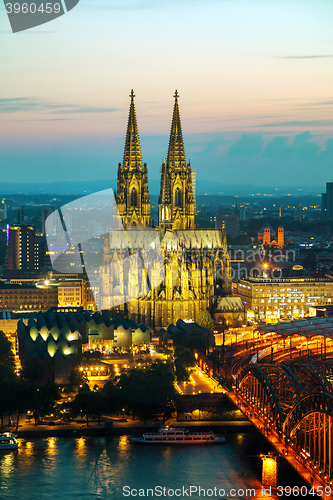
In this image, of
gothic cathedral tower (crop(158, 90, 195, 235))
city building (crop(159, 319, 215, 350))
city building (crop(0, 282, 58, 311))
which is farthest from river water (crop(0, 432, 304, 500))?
city building (crop(0, 282, 58, 311))

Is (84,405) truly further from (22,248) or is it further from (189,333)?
(22,248)

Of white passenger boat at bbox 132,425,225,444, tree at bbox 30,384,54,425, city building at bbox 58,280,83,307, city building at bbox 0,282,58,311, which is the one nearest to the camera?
white passenger boat at bbox 132,425,225,444

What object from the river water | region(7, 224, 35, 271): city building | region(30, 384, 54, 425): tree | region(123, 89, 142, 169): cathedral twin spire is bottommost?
the river water

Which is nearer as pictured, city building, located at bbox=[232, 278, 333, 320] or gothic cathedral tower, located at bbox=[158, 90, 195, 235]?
gothic cathedral tower, located at bbox=[158, 90, 195, 235]

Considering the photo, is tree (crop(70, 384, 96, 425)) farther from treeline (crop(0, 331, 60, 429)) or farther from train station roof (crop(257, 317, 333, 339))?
train station roof (crop(257, 317, 333, 339))

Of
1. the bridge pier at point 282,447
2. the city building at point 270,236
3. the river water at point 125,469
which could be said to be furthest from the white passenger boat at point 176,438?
the city building at point 270,236

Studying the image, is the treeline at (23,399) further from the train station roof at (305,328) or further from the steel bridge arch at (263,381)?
the train station roof at (305,328)
